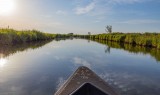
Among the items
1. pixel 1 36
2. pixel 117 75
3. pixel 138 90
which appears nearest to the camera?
pixel 138 90

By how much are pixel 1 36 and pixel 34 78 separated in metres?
28.7

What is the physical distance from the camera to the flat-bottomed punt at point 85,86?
4086 mm

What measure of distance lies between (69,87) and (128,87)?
24.2ft

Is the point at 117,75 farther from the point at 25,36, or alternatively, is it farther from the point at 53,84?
the point at 25,36

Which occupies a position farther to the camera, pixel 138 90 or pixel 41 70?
pixel 41 70

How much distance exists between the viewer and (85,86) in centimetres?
409

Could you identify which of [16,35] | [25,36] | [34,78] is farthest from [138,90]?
[25,36]

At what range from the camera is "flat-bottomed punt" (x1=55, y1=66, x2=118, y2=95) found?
13.4 ft

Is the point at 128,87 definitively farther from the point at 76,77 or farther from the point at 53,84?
the point at 76,77

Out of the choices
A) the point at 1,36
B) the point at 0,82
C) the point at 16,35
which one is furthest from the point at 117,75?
the point at 16,35

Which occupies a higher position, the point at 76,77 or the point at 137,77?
the point at 76,77

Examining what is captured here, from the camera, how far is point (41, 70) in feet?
55.7

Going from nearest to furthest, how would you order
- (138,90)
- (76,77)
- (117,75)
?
(76,77) → (138,90) → (117,75)

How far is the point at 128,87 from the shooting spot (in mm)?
12219
